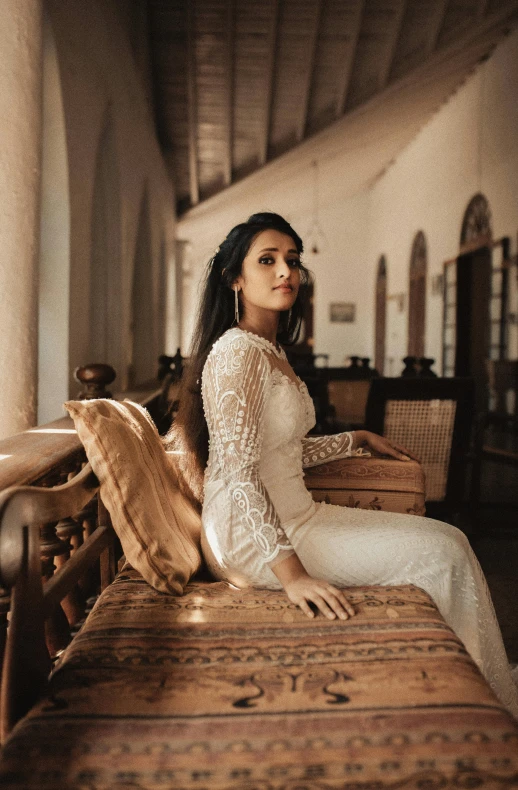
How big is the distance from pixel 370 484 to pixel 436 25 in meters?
7.23

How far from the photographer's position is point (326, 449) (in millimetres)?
2312

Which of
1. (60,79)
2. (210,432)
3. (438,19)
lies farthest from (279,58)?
(210,432)

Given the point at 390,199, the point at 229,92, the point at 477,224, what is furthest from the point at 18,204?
the point at 390,199

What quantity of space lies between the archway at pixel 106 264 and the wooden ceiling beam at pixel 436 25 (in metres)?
4.01

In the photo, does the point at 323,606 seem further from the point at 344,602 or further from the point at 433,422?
the point at 433,422

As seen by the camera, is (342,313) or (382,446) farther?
(342,313)

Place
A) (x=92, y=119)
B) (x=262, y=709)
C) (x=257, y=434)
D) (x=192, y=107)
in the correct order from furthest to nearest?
1. (x=192, y=107)
2. (x=92, y=119)
3. (x=257, y=434)
4. (x=262, y=709)

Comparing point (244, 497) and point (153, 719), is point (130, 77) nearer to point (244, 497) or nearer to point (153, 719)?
point (244, 497)

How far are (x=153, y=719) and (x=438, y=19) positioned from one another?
833 cm

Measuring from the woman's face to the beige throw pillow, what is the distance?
0.49 m

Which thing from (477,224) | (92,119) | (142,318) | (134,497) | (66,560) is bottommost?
(66,560)

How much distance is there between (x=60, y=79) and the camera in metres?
4.19

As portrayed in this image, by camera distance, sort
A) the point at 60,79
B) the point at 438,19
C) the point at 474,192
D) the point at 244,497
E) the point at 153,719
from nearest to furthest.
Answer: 1. the point at 153,719
2. the point at 244,497
3. the point at 60,79
4. the point at 438,19
5. the point at 474,192

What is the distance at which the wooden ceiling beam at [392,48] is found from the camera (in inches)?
294
